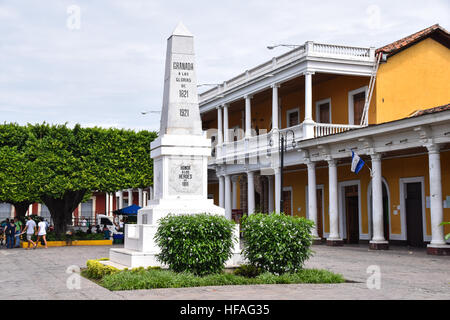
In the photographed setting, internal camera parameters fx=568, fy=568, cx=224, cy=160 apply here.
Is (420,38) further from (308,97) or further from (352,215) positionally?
(352,215)

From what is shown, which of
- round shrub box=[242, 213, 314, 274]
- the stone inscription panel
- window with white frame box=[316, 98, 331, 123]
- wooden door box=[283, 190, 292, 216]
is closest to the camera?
round shrub box=[242, 213, 314, 274]

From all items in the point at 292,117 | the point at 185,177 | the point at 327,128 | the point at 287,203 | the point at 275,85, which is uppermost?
the point at 275,85

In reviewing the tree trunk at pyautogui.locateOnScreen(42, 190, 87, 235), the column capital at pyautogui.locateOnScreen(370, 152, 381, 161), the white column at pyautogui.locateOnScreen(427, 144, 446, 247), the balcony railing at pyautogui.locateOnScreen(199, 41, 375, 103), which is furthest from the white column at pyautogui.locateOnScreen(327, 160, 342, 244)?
the tree trunk at pyautogui.locateOnScreen(42, 190, 87, 235)

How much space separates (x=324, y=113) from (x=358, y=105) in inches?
103

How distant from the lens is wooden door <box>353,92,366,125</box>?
1006 inches

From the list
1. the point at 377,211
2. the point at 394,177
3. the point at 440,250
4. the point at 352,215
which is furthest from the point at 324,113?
the point at 440,250

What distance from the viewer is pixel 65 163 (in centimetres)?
2759

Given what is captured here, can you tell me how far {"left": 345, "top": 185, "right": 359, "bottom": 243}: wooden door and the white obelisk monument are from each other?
14.5m

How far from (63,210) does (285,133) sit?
12464 mm

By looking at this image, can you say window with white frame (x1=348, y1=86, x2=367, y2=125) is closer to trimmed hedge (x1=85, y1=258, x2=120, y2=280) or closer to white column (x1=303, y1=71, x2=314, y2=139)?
white column (x1=303, y1=71, x2=314, y2=139)

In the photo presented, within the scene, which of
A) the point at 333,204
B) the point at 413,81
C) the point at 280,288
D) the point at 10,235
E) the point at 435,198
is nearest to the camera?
the point at 280,288

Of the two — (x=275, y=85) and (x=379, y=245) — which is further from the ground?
(x=275, y=85)

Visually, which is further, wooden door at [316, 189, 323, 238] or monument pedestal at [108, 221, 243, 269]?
wooden door at [316, 189, 323, 238]

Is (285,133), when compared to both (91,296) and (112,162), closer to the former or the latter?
(112,162)
